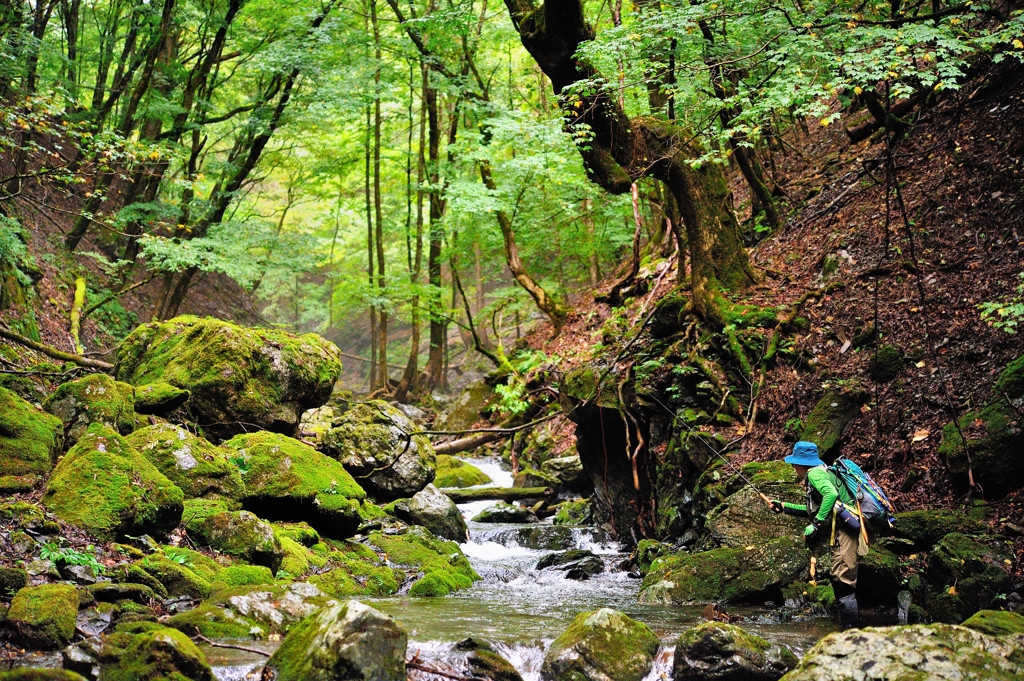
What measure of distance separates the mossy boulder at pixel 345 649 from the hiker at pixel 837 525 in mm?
4047

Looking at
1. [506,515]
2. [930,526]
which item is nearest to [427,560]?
[506,515]

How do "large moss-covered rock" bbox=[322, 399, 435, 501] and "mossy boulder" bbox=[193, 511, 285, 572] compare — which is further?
"large moss-covered rock" bbox=[322, 399, 435, 501]

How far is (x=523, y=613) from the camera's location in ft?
23.2

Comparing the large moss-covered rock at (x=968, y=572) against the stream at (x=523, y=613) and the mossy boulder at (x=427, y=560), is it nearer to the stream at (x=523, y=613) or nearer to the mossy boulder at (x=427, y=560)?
the stream at (x=523, y=613)

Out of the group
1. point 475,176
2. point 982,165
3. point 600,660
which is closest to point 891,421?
point 982,165

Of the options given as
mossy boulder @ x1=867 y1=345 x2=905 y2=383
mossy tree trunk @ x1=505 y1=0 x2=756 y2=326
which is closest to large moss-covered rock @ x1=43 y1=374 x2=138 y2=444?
mossy tree trunk @ x1=505 y1=0 x2=756 y2=326

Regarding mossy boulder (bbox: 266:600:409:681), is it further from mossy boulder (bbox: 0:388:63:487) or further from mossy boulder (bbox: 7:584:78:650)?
mossy boulder (bbox: 0:388:63:487)

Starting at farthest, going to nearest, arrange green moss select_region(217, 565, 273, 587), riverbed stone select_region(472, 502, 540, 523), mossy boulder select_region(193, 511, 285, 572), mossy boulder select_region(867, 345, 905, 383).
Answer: riverbed stone select_region(472, 502, 540, 523) → mossy boulder select_region(867, 345, 905, 383) → mossy boulder select_region(193, 511, 285, 572) → green moss select_region(217, 565, 273, 587)

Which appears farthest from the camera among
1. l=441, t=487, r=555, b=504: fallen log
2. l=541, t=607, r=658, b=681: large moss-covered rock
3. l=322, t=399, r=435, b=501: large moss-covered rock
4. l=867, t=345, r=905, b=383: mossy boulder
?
l=441, t=487, r=555, b=504: fallen log

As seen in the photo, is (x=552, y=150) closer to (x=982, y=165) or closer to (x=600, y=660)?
(x=982, y=165)

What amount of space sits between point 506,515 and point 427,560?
381 centimetres

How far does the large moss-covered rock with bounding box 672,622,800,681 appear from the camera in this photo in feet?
15.7

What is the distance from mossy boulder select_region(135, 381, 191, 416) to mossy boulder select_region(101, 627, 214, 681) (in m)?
5.10

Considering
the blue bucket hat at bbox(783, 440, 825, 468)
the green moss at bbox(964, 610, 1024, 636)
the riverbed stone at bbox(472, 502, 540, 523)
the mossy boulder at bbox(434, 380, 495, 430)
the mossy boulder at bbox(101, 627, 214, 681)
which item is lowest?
the riverbed stone at bbox(472, 502, 540, 523)
